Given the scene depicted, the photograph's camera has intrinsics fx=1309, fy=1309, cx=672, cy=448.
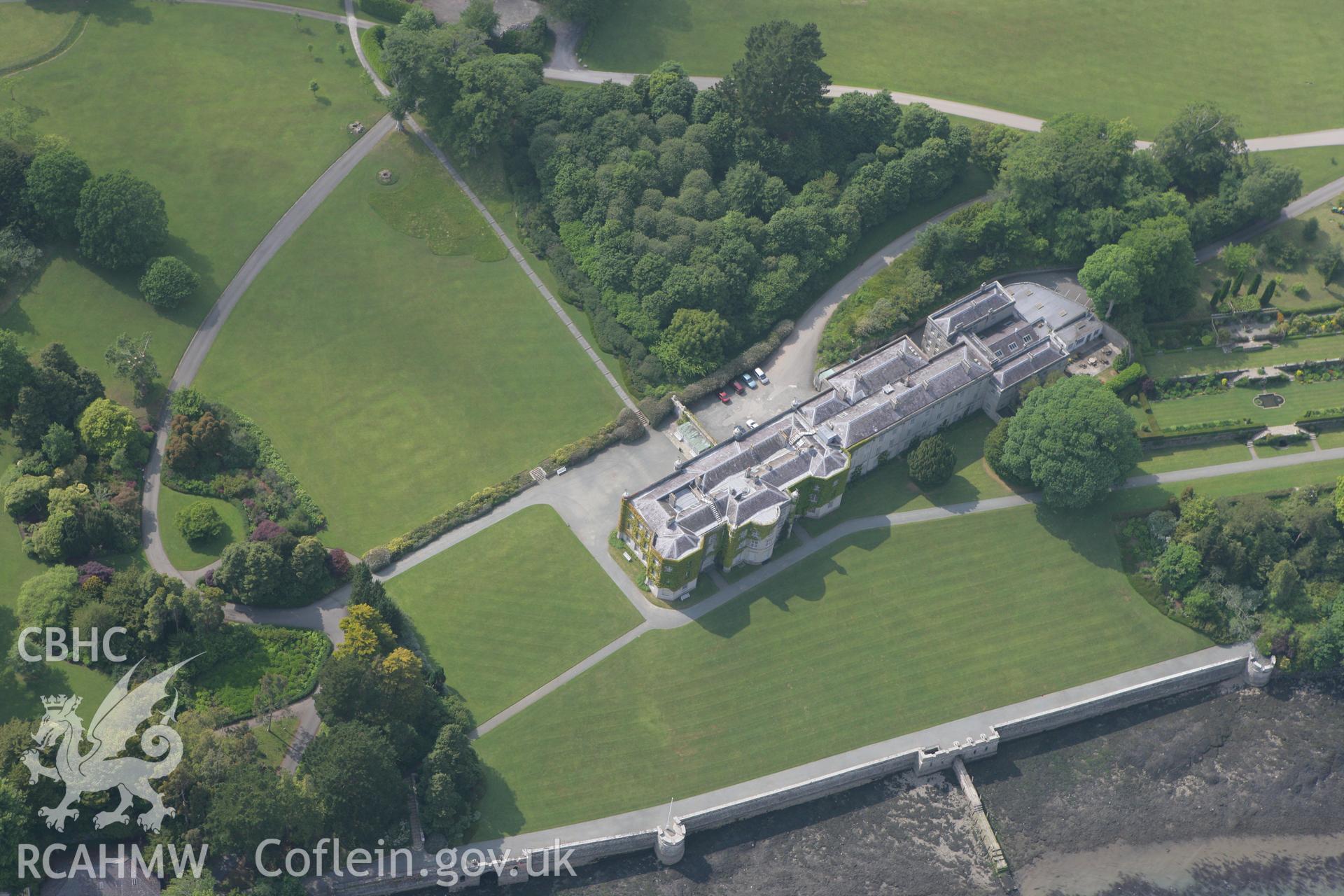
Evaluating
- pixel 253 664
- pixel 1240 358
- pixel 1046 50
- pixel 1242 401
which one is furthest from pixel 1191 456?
pixel 253 664

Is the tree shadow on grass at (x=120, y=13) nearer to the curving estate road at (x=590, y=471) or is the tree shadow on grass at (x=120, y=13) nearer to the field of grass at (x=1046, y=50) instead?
the curving estate road at (x=590, y=471)

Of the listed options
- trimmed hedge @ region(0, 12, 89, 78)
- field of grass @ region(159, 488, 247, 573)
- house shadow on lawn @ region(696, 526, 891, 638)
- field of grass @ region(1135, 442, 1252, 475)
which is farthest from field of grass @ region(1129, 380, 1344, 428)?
trimmed hedge @ region(0, 12, 89, 78)

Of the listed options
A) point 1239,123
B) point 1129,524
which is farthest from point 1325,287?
point 1129,524

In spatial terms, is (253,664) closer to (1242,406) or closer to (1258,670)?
(1258,670)

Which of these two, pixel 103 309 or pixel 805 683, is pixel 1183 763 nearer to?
pixel 805 683

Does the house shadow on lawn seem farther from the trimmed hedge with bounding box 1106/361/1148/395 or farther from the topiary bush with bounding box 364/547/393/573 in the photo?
the trimmed hedge with bounding box 1106/361/1148/395
